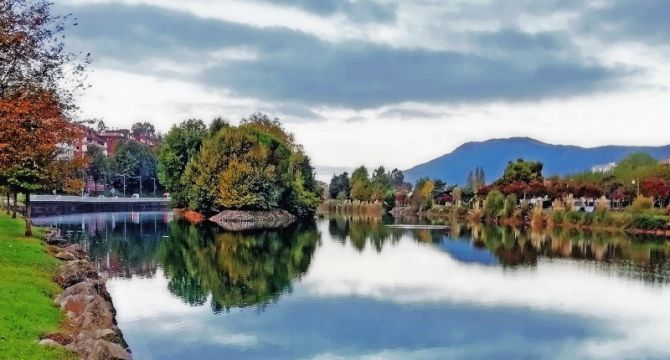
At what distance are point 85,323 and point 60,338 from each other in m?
2.07

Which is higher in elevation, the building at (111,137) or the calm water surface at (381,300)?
the building at (111,137)

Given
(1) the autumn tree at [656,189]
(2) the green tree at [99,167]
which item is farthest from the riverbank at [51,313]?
(2) the green tree at [99,167]

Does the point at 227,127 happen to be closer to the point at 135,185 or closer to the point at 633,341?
the point at 135,185

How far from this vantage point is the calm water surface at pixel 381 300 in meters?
18.2

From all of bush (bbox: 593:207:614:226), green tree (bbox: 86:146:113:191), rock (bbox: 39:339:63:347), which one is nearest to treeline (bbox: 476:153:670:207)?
bush (bbox: 593:207:614:226)

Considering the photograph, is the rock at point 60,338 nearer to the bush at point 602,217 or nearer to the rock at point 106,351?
the rock at point 106,351

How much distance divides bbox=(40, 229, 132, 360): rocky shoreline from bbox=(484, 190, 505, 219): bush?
72882mm

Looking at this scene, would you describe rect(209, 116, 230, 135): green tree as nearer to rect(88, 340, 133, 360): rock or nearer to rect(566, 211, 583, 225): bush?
rect(566, 211, 583, 225): bush

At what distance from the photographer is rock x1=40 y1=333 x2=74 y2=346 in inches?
→ 460

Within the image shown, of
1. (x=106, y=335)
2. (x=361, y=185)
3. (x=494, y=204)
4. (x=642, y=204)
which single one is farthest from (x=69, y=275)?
(x=361, y=185)

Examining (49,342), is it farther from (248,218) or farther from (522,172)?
(522,172)

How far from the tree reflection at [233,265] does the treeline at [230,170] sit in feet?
64.1

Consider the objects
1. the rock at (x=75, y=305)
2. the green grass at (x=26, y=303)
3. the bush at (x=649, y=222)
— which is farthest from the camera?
the bush at (x=649, y=222)

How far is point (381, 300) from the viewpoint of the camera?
2508 cm
